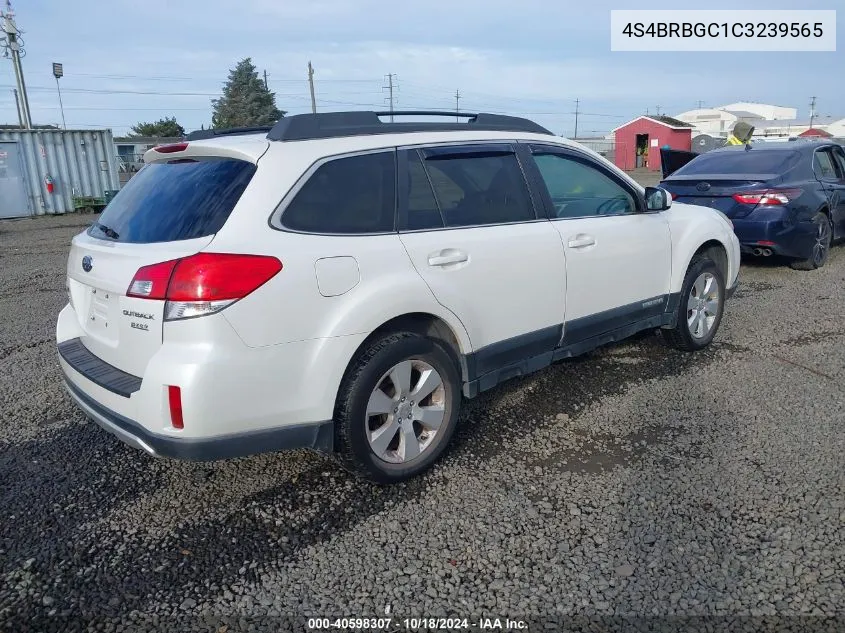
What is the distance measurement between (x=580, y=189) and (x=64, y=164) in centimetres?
1926

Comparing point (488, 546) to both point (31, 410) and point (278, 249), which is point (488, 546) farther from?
point (31, 410)

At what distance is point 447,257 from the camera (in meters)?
3.30

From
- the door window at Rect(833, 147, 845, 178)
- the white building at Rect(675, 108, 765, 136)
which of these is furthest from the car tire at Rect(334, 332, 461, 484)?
the white building at Rect(675, 108, 765, 136)

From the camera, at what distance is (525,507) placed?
10.1 ft

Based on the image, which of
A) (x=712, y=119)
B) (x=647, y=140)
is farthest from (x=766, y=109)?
(x=647, y=140)

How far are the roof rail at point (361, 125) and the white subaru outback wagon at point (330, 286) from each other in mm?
11

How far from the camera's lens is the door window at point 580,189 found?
4035mm

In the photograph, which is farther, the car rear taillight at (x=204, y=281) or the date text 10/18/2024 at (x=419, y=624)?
the car rear taillight at (x=204, y=281)

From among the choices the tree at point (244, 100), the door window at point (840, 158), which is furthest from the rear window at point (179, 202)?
the tree at point (244, 100)

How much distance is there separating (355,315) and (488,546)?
3.69 feet

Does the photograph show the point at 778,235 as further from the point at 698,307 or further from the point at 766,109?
the point at 766,109

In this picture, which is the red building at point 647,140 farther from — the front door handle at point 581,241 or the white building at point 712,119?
the front door handle at point 581,241

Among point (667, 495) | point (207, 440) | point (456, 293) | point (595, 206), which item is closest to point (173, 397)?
point (207, 440)

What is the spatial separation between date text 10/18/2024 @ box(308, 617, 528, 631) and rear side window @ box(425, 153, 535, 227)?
187 cm
